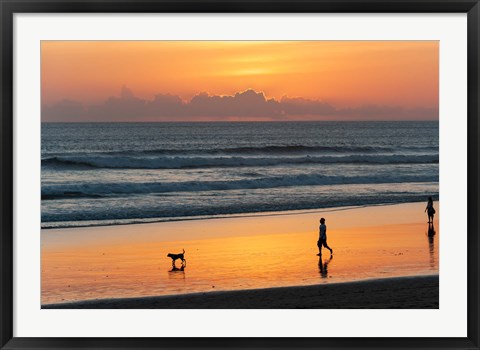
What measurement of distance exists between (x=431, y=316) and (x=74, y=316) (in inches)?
156

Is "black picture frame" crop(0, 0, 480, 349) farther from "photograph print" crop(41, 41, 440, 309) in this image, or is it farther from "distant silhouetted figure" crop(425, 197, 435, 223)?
"distant silhouetted figure" crop(425, 197, 435, 223)

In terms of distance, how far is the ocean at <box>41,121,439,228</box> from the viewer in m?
27.7

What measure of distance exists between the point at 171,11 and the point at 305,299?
634 cm

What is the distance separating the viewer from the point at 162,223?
2300cm

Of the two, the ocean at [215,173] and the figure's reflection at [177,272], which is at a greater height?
the ocean at [215,173]

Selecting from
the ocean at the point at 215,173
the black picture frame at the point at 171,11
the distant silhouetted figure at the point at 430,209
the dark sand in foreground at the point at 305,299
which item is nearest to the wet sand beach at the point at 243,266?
the dark sand in foreground at the point at 305,299

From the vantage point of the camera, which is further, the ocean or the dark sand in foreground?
the ocean

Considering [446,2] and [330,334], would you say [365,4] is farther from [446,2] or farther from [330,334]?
[330,334]

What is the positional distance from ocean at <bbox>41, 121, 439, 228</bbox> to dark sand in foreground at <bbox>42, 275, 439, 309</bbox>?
31.0 feet

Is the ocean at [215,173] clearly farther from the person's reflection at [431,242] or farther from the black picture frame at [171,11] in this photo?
the black picture frame at [171,11]

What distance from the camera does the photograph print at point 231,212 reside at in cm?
1370

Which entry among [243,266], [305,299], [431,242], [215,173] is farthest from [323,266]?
[215,173]

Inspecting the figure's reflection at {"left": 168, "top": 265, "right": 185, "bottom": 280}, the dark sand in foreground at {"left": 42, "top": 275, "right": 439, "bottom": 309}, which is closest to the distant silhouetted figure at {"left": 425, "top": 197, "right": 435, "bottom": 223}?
the dark sand in foreground at {"left": 42, "top": 275, "right": 439, "bottom": 309}

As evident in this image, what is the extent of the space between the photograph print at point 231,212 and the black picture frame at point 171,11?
4.18 m
